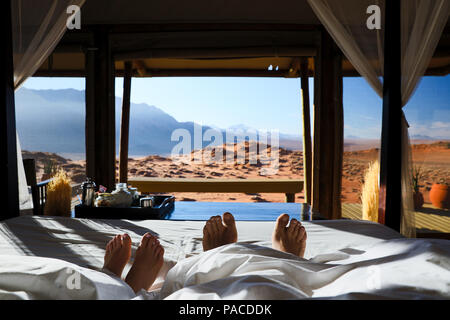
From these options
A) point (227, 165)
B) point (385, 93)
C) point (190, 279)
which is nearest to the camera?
point (190, 279)

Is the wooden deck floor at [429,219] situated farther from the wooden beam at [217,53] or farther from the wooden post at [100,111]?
the wooden post at [100,111]

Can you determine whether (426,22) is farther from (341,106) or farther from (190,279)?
(190,279)

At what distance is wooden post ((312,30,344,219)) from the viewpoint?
3.32 m

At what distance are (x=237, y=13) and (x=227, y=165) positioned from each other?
8768 millimetres

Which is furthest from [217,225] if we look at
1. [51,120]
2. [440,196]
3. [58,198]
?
[51,120]

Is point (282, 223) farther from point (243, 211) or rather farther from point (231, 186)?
point (231, 186)

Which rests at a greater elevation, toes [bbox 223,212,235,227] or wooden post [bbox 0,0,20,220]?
wooden post [bbox 0,0,20,220]

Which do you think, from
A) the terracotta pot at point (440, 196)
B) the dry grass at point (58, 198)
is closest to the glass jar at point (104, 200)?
the dry grass at point (58, 198)

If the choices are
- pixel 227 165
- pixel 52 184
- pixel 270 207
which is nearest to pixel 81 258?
pixel 52 184

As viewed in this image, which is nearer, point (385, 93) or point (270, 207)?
point (385, 93)

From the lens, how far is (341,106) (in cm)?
337

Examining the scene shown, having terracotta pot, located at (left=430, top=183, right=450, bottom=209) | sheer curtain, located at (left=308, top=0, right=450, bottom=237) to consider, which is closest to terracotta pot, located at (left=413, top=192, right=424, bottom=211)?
terracotta pot, located at (left=430, top=183, right=450, bottom=209)

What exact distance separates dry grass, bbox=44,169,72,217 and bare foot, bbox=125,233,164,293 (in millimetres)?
1373

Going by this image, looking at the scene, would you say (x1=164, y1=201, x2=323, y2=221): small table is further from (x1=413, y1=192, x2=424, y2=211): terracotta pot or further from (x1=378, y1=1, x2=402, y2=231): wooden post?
(x1=413, y1=192, x2=424, y2=211): terracotta pot
